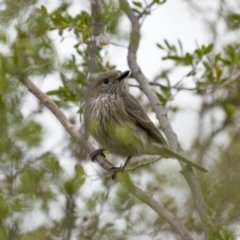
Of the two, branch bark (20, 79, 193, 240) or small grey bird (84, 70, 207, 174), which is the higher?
small grey bird (84, 70, 207, 174)

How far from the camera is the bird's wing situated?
686 centimetres

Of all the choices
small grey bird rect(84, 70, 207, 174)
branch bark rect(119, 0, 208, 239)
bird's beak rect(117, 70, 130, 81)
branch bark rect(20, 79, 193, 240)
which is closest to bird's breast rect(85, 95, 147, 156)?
small grey bird rect(84, 70, 207, 174)

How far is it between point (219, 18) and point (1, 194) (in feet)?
15.6

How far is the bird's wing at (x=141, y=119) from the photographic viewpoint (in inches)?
270

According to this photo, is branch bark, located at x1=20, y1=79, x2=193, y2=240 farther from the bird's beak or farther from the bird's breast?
the bird's beak

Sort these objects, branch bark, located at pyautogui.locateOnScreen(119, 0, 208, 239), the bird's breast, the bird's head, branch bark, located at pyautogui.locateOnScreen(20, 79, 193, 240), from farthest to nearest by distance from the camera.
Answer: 1. the bird's head
2. the bird's breast
3. branch bark, located at pyautogui.locateOnScreen(119, 0, 208, 239)
4. branch bark, located at pyautogui.locateOnScreen(20, 79, 193, 240)

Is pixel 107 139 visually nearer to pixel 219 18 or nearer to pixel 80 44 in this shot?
pixel 80 44

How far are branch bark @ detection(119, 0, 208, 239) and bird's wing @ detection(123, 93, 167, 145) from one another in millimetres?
635

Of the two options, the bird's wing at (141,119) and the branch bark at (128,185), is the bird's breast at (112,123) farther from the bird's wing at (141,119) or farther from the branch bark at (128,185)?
the branch bark at (128,185)

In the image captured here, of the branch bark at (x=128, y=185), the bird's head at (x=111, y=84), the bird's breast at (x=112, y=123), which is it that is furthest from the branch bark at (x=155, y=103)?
the bird's head at (x=111, y=84)

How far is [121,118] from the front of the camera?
22.2 ft

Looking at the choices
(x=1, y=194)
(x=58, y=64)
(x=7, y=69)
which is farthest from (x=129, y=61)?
(x=1, y=194)

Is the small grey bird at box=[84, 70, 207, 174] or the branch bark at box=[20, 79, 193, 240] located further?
the small grey bird at box=[84, 70, 207, 174]

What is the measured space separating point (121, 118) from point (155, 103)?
2.83ft
